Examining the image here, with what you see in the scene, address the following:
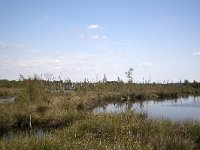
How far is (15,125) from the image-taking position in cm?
2006

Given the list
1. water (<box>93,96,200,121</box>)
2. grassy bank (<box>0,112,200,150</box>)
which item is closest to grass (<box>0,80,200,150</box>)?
grassy bank (<box>0,112,200,150</box>)

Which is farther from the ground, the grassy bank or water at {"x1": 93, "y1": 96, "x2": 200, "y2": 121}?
the grassy bank

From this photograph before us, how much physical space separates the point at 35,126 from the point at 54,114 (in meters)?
1.50

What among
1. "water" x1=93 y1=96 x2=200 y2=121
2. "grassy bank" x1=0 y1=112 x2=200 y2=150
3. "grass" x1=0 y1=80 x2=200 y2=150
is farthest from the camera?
"water" x1=93 y1=96 x2=200 y2=121

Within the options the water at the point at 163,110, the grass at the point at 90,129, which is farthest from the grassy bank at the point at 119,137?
the water at the point at 163,110

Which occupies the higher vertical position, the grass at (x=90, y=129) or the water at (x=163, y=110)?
the grass at (x=90, y=129)

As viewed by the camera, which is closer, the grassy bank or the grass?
the grassy bank

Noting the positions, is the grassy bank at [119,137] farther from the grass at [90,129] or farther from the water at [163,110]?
the water at [163,110]

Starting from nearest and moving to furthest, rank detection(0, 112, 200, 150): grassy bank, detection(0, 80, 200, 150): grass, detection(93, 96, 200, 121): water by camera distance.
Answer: detection(0, 112, 200, 150): grassy bank → detection(0, 80, 200, 150): grass → detection(93, 96, 200, 121): water

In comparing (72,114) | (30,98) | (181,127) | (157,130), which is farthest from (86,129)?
(30,98)

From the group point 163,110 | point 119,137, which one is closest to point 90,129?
point 119,137

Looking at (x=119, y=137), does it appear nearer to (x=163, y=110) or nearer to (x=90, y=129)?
(x=90, y=129)

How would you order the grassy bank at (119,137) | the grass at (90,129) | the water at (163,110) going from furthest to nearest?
the water at (163,110)
the grass at (90,129)
the grassy bank at (119,137)

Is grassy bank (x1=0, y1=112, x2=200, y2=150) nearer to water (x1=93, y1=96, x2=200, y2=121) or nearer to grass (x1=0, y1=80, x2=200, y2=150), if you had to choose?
grass (x1=0, y1=80, x2=200, y2=150)
